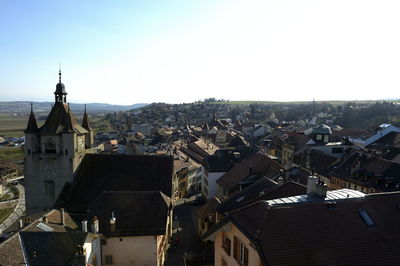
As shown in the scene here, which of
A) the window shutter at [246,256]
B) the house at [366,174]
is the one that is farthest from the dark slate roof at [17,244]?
the house at [366,174]

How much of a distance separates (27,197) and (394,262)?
3821 cm

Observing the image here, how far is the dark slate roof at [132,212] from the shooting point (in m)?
28.4

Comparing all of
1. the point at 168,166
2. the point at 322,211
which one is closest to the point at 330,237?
the point at 322,211

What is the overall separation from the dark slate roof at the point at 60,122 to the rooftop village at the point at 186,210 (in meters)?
0.14

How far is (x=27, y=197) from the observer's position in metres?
38.1

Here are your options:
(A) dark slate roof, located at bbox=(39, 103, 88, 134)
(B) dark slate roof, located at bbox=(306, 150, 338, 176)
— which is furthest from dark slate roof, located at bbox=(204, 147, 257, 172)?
(A) dark slate roof, located at bbox=(39, 103, 88, 134)

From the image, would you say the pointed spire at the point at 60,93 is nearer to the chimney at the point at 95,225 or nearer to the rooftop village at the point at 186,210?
the rooftop village at the point at 186,210

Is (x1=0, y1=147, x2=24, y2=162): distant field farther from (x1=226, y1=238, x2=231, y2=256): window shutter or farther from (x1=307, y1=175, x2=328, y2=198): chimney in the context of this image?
(x1=307, y1=175, x2=328, y2=198): chimney

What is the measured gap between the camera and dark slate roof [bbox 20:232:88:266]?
2187 cm

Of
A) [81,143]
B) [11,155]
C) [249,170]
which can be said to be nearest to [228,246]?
[249,170]

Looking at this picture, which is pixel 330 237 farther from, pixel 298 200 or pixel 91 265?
pixel 91 265

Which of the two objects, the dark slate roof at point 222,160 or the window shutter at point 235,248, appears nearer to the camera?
the window shutter at point 235,248

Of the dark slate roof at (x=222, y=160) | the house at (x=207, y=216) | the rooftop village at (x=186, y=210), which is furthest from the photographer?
the dark slate roof at (x=222, y=160)

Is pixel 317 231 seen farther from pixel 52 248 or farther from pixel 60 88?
pixel 60 88
